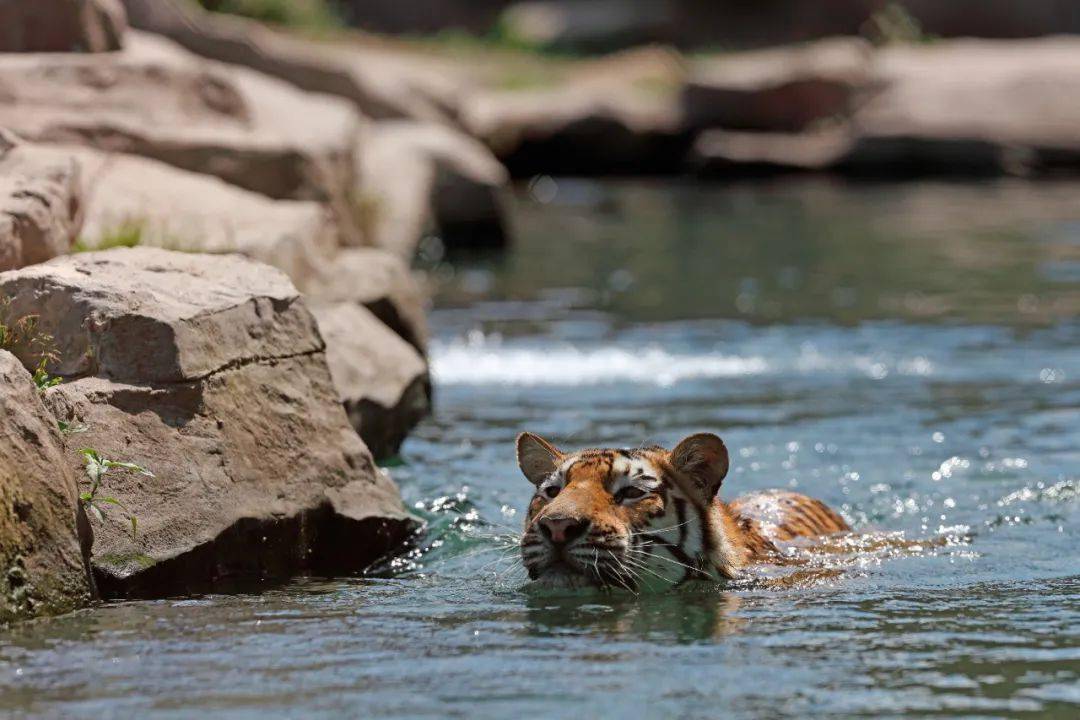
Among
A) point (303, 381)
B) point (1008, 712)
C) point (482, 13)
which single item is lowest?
point (1008, 712)

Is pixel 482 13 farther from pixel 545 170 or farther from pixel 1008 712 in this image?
pixel 1008 712

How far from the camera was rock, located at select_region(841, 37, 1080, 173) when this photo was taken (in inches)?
1046

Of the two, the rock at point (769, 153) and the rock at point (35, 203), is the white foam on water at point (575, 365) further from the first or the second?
the rock at point (769, 153)

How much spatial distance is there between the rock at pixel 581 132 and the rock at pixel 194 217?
17.2 metres

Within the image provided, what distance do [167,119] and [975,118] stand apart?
Result: 17106mm

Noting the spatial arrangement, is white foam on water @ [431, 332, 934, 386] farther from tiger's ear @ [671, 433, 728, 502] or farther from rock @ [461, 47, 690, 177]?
rock @ [461, 47, 690, 177]

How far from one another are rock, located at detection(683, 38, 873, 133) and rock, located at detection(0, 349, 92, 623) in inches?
915

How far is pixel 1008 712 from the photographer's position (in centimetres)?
482

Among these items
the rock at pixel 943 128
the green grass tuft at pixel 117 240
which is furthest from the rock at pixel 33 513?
the rock at pixel 943 128

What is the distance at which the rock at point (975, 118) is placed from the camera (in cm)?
2658

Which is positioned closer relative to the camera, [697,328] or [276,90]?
[697,328]

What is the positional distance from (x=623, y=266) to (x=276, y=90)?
4183 millimetres

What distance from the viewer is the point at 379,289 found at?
10930 millimetres

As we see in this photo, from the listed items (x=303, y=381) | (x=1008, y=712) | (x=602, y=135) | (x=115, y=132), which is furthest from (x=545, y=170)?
(x=1008, y=712)
